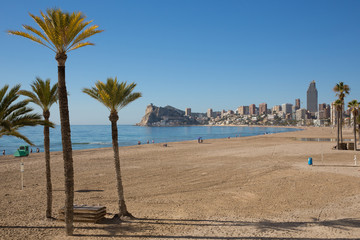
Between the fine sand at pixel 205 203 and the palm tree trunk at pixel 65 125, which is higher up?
the palm tree trunk at pixel 65 125

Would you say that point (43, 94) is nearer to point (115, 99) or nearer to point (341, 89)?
point (115, 99)

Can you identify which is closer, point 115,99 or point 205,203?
point 115,99

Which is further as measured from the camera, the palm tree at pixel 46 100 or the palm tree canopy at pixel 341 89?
the palm tree canopy at pixel 341 89

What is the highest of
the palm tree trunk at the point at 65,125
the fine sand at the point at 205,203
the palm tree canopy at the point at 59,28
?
the palm tree canopy at the point at 59,28

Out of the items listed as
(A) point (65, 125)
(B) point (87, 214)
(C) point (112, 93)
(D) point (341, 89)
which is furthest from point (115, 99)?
(D) point (341, 89)

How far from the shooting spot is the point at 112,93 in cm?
1105

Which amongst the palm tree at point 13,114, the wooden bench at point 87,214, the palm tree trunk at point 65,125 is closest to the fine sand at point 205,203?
the wooden bench at point 87,214

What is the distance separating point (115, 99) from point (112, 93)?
31cm

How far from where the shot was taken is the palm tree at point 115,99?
1105 centimetres

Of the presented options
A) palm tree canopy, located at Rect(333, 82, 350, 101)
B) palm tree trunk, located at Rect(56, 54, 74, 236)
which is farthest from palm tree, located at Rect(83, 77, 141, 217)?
palm tree canopy, located at Rect(333, 82, 350, 101)

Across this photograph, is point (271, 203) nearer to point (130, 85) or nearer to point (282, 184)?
point (282, 184)

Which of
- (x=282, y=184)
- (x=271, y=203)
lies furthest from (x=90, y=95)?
(x=282, y=184)

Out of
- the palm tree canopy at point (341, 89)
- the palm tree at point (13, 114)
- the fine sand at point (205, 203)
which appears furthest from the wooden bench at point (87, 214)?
the palm tree canopy at point (341, 89)

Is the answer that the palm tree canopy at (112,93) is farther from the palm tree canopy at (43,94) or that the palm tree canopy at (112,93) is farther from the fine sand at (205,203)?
the fine sand at (205,203)
